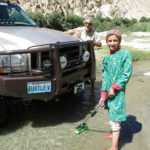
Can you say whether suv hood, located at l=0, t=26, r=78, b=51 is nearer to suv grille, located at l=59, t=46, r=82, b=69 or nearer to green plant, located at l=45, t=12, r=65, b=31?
suv grille, located at l=59, t=46, r=82, b=69

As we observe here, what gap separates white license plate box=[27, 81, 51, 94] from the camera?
3344 millimetres

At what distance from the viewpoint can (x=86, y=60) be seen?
4.18 metres

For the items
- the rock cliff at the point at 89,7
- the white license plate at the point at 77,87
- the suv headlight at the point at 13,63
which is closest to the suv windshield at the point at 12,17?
the suv headlight at the point at 13,63

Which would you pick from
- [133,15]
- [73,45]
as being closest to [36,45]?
[73,45]

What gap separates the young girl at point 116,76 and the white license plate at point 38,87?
915 mm

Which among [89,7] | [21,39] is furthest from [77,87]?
[89,7]

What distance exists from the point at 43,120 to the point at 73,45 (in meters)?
1.48

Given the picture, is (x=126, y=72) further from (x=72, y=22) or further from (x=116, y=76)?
(x=72, y=22)

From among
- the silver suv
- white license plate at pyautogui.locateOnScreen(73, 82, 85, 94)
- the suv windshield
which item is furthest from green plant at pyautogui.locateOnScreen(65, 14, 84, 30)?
the silver suv

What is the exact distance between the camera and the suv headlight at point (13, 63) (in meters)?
3.27

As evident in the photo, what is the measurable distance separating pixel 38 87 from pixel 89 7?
42751 millimetres

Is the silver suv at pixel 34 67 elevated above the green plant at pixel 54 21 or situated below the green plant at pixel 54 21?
below

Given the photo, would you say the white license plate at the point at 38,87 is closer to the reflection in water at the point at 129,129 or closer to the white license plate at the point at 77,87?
the white license plate at the point at 77,87

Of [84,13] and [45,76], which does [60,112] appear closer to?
[45,76]
